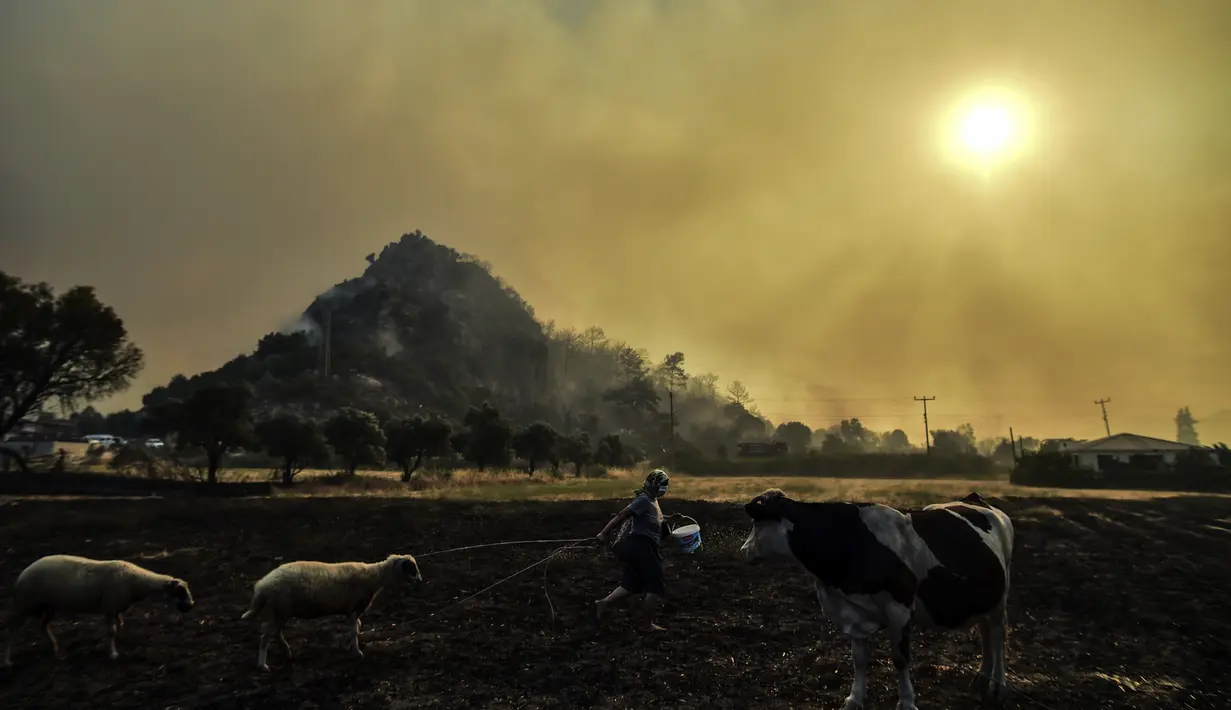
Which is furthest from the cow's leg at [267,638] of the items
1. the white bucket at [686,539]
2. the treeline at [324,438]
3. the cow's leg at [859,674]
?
the treeline at [324,438]

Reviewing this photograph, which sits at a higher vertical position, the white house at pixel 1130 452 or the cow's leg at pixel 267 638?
the white house at pixel 1130 452

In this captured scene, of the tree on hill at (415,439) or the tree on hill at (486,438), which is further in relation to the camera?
the tree on hill at (486,438)

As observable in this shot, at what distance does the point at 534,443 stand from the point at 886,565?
64.3 meters

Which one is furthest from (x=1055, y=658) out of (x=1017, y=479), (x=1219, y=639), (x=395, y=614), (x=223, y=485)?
(x=1017, y=479)

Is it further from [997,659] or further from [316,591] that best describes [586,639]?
[997,659]

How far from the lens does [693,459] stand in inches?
4178

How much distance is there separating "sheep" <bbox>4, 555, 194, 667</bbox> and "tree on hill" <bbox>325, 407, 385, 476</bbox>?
45162mm

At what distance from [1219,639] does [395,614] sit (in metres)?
16.5

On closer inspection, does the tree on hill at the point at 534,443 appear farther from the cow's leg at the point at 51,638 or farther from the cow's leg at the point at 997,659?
the cow's leg at the point at 997,659

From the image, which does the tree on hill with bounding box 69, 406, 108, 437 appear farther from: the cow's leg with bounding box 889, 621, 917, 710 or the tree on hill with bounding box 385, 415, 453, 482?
the cow's leg with bounding box 889, 621, 917, 710

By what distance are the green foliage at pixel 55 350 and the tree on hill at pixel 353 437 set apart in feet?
51.8

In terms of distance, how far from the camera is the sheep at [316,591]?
976 centimetres

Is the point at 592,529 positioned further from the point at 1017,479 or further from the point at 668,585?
the point at 1017,479

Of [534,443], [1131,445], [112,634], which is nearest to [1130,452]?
[1131,445]
